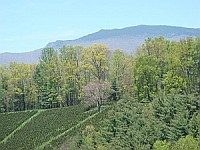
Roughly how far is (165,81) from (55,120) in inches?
640

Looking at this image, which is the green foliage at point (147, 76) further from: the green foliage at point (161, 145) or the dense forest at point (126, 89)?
the green foliage at point (161, 145)

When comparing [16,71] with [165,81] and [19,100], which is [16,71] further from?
[165,81]

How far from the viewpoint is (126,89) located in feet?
200

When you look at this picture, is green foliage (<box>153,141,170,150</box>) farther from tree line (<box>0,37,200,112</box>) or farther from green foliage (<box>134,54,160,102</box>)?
green foliage (<box>134,54,160,102</box>)

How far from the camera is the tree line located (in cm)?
4750

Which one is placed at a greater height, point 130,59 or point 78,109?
point 130,59

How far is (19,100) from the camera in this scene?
2886 inches

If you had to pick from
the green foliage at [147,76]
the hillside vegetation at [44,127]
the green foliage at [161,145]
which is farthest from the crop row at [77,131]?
the green foliage at [161,145]

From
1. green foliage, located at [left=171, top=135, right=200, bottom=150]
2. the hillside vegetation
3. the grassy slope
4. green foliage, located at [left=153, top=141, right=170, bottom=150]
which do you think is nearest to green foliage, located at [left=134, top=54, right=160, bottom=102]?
the hillside vegetation

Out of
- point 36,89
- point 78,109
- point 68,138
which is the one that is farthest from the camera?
point 36,89

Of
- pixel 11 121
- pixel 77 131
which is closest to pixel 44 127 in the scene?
pixel 11 121

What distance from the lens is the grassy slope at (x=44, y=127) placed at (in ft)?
149

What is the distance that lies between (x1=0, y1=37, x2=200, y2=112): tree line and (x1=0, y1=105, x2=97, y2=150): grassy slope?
12.1 feet

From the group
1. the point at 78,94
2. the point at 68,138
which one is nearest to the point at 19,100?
the point at 78,94
